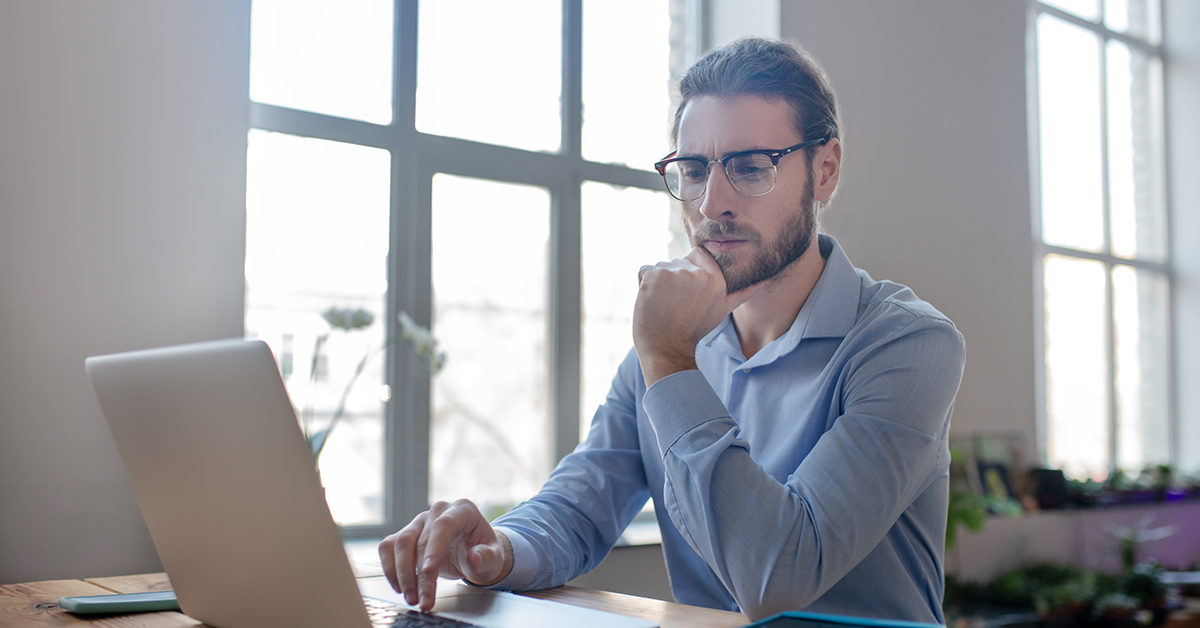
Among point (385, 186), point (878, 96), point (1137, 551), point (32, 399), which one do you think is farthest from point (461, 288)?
point (1137, 551)

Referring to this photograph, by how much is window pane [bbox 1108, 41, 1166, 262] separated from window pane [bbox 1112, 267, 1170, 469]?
0.22 m

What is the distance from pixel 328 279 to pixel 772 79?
5.35 ft

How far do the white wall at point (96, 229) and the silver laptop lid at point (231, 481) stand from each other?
1.18 metres

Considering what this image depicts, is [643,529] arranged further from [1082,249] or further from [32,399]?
[1082,249]

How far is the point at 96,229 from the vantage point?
1958 millimetres

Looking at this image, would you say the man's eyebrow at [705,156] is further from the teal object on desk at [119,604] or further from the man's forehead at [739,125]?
the teal object on desk at [119,604]

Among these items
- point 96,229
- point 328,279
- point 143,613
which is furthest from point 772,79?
point 328,279

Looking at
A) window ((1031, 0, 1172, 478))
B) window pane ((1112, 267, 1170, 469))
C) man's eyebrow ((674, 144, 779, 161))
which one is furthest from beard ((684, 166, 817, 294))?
window pane ((1112, 267, 1170, 469))

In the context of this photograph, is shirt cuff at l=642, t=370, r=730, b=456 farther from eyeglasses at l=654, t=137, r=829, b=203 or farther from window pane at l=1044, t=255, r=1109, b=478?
window pane at l=1044, t=255, r=1109, b=478

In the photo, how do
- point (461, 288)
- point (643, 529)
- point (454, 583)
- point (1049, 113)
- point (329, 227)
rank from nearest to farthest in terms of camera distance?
point (454, 583)
point (329, 227)
point (461, 288)
point (643, 529)
point (1049, 113)

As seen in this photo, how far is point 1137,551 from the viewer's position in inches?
168

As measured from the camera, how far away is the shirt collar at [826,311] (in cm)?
140

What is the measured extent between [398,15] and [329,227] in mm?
723

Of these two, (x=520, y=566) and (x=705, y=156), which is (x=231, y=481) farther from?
(x=705, y=156)
